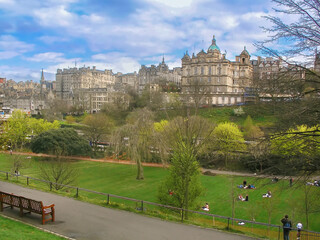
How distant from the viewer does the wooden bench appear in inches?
401

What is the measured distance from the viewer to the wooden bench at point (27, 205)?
10195mm

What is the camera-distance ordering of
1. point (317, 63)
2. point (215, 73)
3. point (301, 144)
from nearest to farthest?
point (317, 63)
point (301, 144)
point (215, 73)

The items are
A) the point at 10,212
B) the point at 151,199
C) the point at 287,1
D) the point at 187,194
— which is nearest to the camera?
the point at 287,1

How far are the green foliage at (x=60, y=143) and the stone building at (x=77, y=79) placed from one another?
104106 mm

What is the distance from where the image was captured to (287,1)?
723 cm

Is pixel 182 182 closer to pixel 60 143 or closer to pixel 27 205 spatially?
pixel 27 205

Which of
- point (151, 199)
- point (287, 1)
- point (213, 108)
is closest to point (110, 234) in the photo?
point (287, 1)

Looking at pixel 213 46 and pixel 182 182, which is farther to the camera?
pixel 213 46

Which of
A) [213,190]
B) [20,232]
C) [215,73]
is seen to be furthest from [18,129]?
[215,73]

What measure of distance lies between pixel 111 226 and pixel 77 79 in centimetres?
14196

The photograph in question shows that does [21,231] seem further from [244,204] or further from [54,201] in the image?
[244,204]

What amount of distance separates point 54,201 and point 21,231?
3809 mm

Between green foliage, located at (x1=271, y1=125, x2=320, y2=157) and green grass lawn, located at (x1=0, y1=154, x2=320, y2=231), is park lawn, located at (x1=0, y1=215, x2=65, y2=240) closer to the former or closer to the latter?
green grass lawn, located at (x1=0, y1=154, x2=320, y2=231)

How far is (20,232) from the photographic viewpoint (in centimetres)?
882
